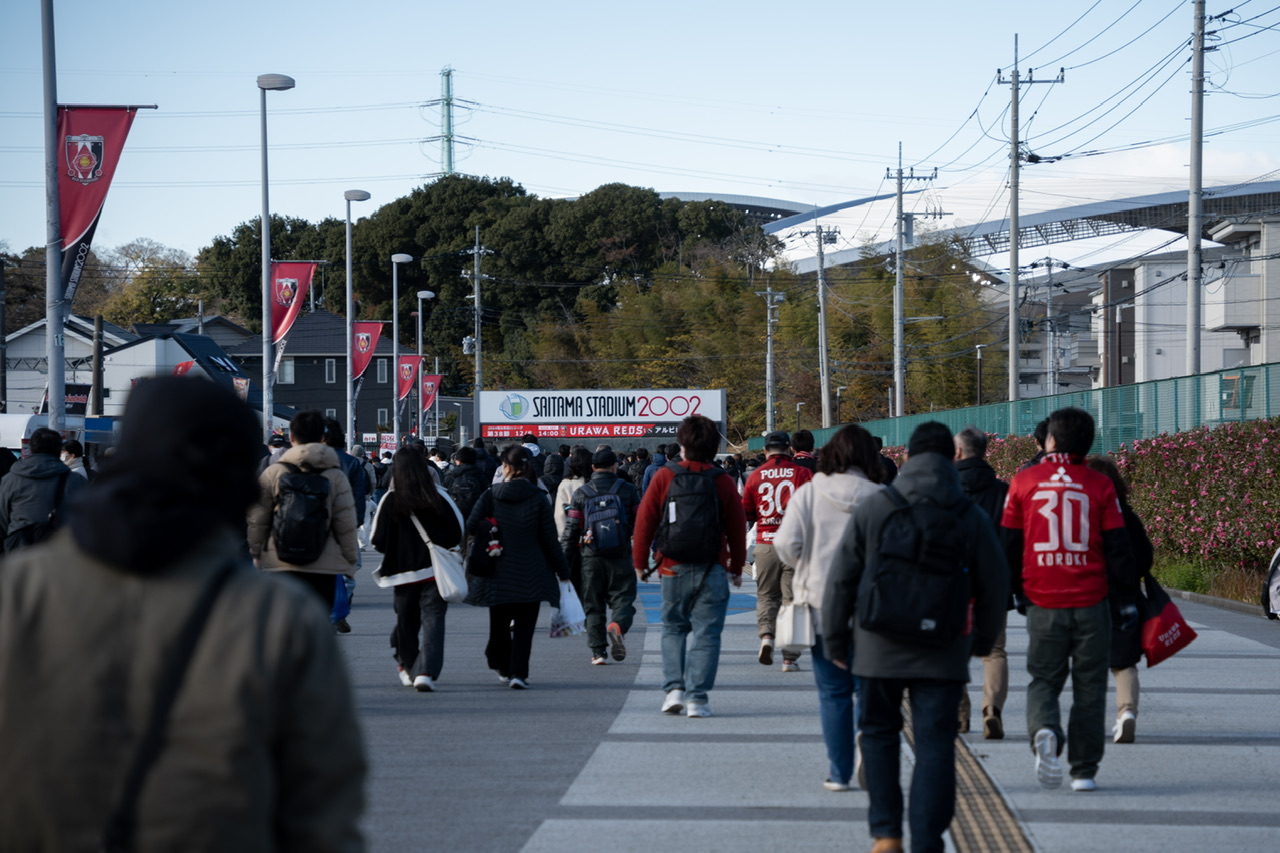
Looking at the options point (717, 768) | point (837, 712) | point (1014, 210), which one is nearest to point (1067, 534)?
point (837, 712)

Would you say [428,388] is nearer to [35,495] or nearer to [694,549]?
[35,495]

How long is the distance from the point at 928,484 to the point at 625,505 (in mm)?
6544

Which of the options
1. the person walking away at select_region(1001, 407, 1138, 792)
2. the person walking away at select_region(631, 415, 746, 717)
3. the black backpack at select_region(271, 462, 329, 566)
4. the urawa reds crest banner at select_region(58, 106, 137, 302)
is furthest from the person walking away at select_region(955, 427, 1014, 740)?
the urawa reds crest banner at select_region(58, 106, 137, 302)

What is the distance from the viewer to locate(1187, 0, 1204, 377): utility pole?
24592 mm

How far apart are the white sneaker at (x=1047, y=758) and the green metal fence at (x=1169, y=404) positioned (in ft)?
21.9

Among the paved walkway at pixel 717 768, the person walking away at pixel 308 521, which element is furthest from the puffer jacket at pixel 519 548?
the person walking away at pixel 308 521

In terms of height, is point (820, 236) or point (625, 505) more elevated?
point (820, 236)

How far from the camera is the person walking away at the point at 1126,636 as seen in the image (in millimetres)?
7230

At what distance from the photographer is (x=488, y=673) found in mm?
11078

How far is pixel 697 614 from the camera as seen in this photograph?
8773 mm

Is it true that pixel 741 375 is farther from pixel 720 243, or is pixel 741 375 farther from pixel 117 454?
pixel 117 454

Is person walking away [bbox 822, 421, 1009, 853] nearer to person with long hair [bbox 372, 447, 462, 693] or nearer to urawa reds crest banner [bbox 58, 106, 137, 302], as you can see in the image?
person with long hair [bbox 372, 447, 462, 693]

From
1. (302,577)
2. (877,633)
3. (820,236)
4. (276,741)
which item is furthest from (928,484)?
(820,236)

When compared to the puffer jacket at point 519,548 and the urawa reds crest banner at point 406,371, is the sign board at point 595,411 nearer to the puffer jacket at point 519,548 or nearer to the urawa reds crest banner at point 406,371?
the urawa reds crest banner at point 406,371
